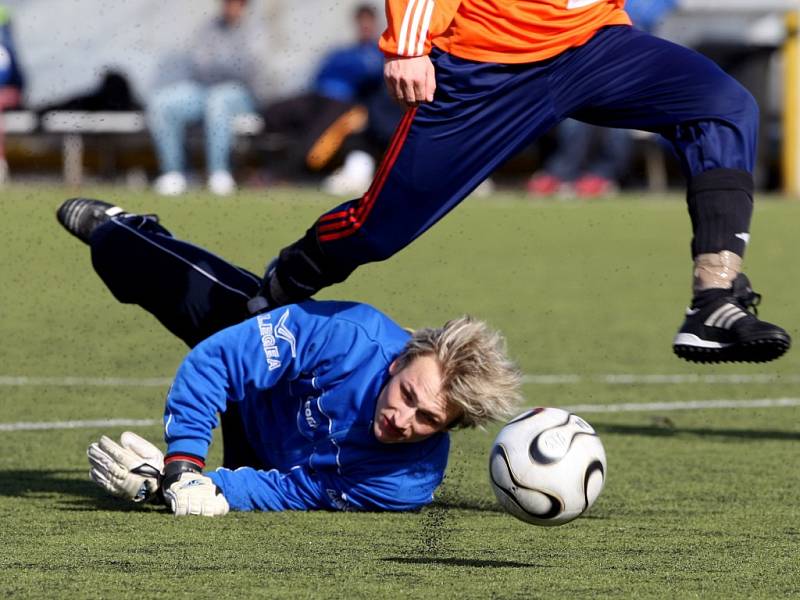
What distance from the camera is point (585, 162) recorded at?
2086 centimetres

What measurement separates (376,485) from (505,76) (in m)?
1.28

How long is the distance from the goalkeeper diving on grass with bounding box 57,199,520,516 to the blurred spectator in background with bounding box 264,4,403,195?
13298 millimetres

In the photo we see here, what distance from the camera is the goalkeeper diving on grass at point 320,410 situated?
499cm

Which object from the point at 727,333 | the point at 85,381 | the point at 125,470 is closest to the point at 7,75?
the point at 85,381

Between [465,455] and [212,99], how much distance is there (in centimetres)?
1223

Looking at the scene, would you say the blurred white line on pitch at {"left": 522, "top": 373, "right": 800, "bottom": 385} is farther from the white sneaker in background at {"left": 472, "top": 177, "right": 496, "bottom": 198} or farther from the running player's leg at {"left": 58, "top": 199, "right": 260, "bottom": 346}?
the white sneaker in background at {"left": 472, "top": 177, "right": 496, "bottom": 198}

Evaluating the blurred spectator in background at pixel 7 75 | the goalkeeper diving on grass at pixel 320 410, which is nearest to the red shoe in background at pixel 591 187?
the blurred spectator in background at pixel 7 75

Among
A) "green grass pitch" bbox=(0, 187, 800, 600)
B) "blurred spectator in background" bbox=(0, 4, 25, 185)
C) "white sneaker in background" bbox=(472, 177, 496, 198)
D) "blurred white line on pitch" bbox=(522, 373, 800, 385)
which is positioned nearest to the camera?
"green grass pitch" bbox=(0, 187, 800, 600)

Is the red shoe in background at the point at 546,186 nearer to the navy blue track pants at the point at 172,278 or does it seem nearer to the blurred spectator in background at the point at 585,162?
the blurred spectator in background at the point at 585,162

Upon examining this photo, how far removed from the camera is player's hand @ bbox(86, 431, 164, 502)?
17.3 ft

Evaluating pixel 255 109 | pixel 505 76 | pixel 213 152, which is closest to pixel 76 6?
pixel 255 109

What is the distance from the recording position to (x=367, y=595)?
4055 millimetres

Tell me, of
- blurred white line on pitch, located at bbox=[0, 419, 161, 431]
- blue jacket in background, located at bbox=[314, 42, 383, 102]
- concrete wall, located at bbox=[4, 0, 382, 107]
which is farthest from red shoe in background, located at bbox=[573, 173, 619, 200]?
blurred white line on pitch, located at bbox=[0, 419, 161, 431]

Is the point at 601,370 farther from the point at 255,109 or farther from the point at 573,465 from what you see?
the point at 255,109
